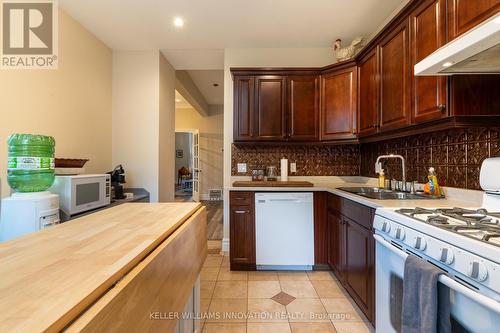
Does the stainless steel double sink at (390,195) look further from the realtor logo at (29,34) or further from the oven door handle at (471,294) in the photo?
the realtor logo at (29,34)

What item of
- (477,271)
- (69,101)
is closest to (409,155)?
(477,271)

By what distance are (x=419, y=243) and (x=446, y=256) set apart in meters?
0.14

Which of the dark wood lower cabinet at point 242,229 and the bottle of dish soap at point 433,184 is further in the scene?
the dark wood lower cabinet at point 242,229

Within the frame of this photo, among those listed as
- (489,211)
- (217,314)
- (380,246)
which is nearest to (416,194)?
(489,211)

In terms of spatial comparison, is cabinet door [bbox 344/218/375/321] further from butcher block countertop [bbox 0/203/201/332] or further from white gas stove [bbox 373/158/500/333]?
butcher block countertop [bbox 0/203/201/332]

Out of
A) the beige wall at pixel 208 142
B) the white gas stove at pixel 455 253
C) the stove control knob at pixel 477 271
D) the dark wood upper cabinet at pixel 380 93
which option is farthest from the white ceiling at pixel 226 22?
the beige wall at pixel 208 142

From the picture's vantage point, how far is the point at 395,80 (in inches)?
74.3

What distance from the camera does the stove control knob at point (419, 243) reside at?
1020mm

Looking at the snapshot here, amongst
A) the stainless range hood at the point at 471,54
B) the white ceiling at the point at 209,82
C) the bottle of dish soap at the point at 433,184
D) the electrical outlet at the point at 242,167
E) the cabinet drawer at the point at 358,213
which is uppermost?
the white ceiling at the point at 209,82

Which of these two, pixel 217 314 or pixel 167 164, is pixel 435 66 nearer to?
pixel 217 314

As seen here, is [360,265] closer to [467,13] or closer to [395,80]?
[395,80]

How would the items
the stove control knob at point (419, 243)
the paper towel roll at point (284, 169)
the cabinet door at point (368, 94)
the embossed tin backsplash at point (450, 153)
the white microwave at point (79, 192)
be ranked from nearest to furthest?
the stove control knob at point (419, 243)
the embossed tin backsplash at point (450, 153)
the white microwave at point (79, 192)
the cabinet door at point (368, 94)
the paper towel roll at point (284, 169)

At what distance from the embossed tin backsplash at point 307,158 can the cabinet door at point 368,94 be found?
25.6 inches

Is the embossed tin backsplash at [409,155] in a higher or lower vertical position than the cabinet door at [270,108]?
lower
